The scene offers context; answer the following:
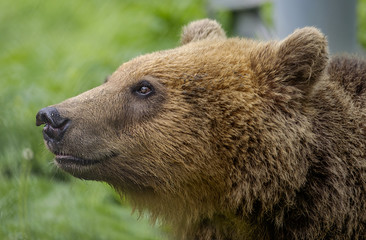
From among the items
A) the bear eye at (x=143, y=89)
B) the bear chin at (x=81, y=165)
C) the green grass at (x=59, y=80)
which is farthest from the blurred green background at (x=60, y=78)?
the bear eye at (x=143, y=89)

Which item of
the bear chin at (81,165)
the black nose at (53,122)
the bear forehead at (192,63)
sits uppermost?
the bear forehead at (192,63)

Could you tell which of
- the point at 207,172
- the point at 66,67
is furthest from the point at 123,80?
the point at 66,67

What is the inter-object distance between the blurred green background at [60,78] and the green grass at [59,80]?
0.01 metres

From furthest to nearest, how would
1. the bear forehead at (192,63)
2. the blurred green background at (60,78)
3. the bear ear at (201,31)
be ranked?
1. the blurred green background at (60,78)
2. the bear ear at (201,31)
3. the bear forehead at (192,63)

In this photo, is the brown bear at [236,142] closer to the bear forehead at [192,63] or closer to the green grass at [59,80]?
the bear forehead at [192,63]

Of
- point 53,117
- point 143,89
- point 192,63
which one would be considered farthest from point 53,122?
point 192,63

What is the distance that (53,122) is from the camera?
4.07 meters

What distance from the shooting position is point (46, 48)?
32.3ft

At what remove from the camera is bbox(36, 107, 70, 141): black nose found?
160 inches

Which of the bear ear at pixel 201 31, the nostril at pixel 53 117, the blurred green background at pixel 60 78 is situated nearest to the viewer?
the nostril at pixel 53 117

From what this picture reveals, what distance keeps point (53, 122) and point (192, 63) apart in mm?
1096

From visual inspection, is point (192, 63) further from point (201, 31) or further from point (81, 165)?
point (81, 165)

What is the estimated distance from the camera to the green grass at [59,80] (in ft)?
19.3

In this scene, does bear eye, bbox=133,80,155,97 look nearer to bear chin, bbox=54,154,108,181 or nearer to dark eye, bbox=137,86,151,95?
dark eye, bbox=137,86,151,95
